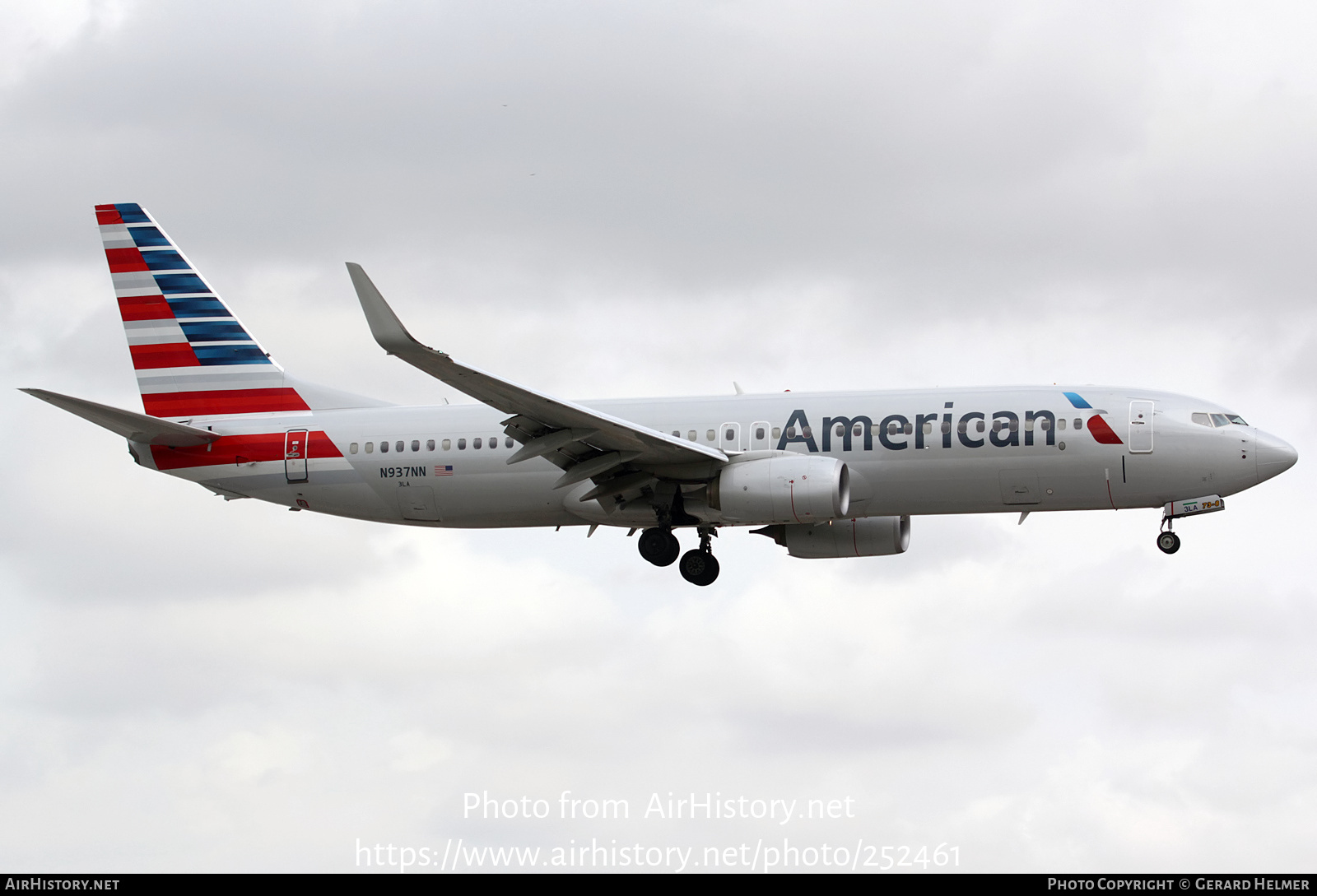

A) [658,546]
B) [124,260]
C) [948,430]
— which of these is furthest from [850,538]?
[124,260]

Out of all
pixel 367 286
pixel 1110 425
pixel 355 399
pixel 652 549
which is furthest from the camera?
pixel 355 399

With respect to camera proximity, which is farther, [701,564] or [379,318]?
[701,564]

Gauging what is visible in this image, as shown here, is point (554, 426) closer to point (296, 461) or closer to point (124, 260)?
point (296, 461)

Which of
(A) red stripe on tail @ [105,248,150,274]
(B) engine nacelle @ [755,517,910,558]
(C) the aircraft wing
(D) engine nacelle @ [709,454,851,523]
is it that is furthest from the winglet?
(A) red stripe on tail @ [105,248,150,274]

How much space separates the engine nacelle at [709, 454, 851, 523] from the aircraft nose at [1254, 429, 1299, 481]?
9.68 meters

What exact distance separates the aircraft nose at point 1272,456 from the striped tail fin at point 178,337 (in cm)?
2494

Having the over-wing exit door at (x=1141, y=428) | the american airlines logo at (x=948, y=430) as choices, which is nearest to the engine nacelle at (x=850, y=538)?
the american airlines logo at (x=948, y=430)

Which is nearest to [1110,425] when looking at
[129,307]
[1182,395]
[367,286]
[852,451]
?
[1182,395]

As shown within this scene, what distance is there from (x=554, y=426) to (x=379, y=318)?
6.66m

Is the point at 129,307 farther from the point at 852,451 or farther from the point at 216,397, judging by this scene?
the point at 852,451

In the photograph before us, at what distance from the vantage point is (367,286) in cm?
3116

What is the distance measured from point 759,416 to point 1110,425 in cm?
844

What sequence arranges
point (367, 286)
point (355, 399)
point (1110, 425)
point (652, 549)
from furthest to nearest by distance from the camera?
point (355, 399) < point (652, 549) < point (1110, 425) < point (367, 286)

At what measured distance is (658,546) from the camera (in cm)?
4075
